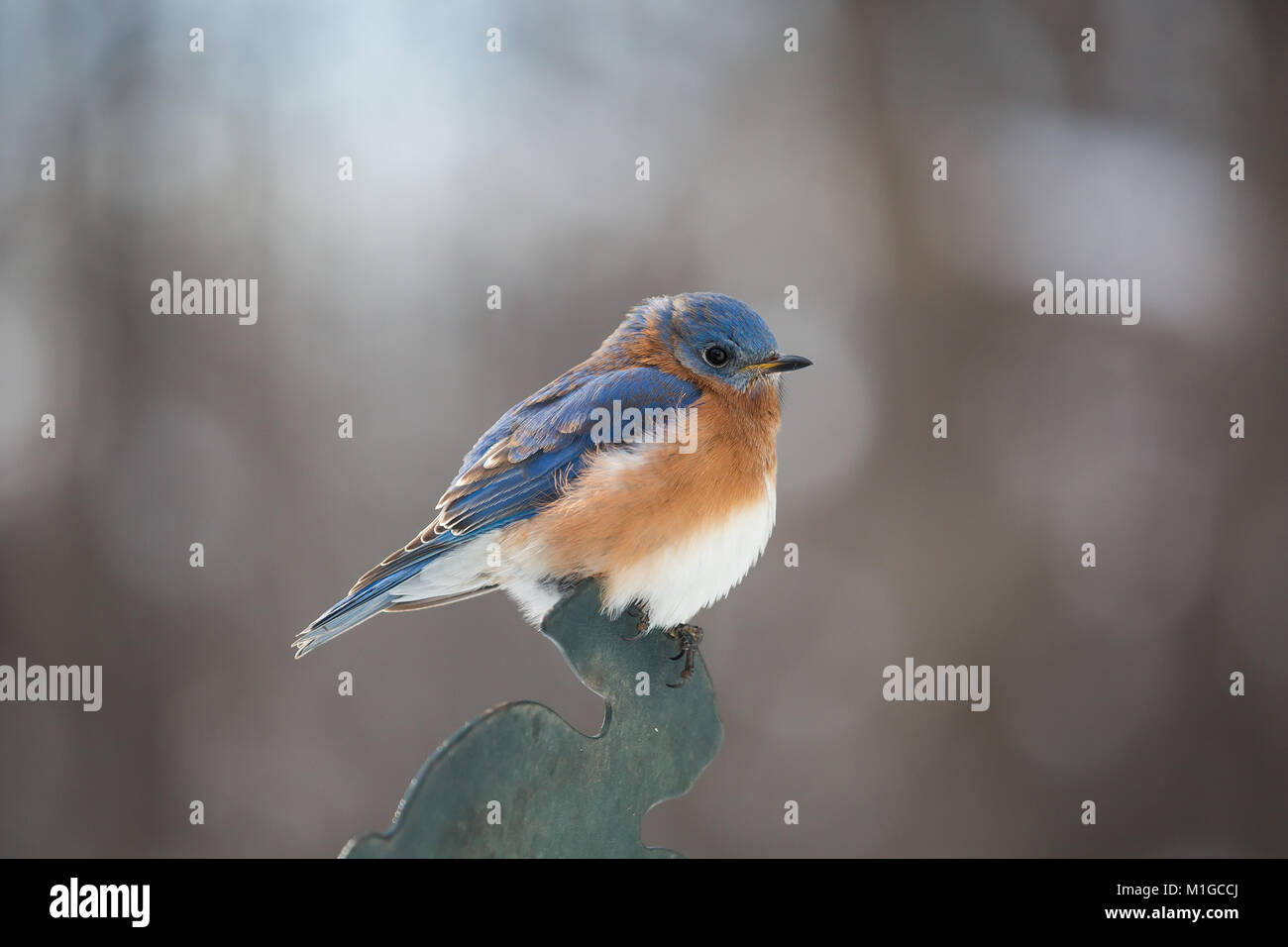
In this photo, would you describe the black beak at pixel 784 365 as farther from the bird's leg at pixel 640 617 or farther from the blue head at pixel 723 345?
the bird's leg at pixel 640 617

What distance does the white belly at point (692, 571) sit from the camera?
6.67 feet

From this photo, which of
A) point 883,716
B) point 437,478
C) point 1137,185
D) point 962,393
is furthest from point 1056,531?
point 437,478

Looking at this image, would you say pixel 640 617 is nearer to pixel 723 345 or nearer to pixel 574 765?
pixel 574 765

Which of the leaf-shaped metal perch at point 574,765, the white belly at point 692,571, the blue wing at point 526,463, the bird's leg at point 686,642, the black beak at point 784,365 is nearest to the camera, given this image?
the leaf-shaped metal perch at point 574,765

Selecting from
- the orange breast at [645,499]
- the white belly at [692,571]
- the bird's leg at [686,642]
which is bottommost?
the bird's leg at [686,642]

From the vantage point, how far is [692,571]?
6.95 ft

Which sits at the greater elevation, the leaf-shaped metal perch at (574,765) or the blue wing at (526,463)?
the blue wing at (526,463)

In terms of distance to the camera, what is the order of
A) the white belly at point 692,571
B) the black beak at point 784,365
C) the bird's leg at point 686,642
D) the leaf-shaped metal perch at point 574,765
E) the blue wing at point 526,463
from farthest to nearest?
the black beak at point 784,365 → the blue wing at point 526,463 → the white belly at point 692,571 → the bird's leg at point 686,642 → the leaf-shaped metal perch at point 574,765

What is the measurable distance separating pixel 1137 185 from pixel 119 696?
4114 mm

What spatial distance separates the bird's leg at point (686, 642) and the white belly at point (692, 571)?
0.07ft

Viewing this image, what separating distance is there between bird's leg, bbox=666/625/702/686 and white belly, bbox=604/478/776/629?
0.07ft

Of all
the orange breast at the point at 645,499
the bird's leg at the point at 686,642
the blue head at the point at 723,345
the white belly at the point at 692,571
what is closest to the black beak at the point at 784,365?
the blue head at the point at 723,345

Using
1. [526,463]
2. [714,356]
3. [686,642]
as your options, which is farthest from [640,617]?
[714,356]

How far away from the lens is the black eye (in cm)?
244
